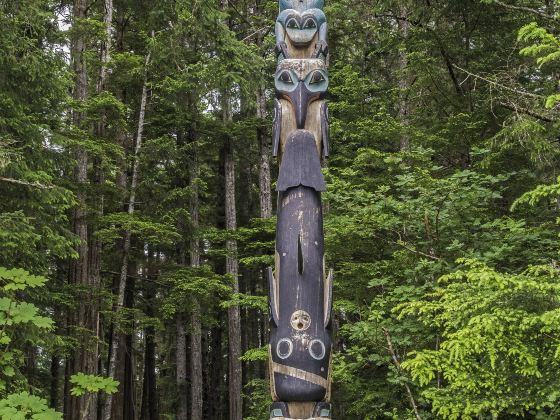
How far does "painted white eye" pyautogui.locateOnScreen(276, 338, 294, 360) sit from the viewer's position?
570 centimetres

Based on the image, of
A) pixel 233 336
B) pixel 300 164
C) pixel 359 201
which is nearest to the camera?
pixel 300 164

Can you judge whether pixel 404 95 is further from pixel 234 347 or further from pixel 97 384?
pixel 97 384

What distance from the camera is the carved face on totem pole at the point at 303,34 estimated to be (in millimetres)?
7039

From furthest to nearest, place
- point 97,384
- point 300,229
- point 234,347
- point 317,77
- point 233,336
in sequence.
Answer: point 233,336 → point 234,347 → point 317,77 → point 300,229 → point 97,384

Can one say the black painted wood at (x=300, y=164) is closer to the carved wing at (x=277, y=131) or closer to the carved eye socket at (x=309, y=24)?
the carved wing at (x=277, y=131)

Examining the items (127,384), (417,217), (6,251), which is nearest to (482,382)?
(417,217)

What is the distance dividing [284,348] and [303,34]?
370cm

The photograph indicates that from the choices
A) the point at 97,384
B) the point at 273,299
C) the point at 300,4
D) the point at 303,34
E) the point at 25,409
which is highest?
the point at 300,4

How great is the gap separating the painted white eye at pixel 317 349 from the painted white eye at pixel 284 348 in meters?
0.20

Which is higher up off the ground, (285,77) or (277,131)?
(285,77)

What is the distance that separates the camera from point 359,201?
9586 mm

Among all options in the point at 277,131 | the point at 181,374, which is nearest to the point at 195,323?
the point at 181,374

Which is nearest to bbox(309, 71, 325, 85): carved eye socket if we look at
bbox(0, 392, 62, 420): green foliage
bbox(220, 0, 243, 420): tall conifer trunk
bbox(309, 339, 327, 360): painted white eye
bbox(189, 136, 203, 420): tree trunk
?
bbox(309, 339, 327, 360): painted white eye

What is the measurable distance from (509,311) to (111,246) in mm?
16532
